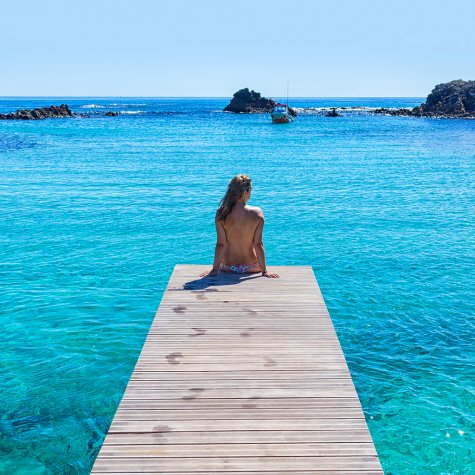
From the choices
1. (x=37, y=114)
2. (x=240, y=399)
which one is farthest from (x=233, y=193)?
(x=37, y=114)

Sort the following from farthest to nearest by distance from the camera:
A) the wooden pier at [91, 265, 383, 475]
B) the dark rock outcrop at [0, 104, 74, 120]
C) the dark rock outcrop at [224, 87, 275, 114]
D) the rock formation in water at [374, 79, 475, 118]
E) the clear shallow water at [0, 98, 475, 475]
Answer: the dark rock outcrop at [224, 87, 275, 114]
the rock formation in water at [374, 79, 475, 118]
the dark rock outcrop at [0, 104, 74, 120]
the clear shallow water at [0, 98, 475, 475]
the wooden pier at [91, 265, 383, 475]

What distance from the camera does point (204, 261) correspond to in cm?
1548

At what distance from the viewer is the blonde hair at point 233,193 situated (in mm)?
8820

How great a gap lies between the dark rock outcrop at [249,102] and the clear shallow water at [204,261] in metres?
113

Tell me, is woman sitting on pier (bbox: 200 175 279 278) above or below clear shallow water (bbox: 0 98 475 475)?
above

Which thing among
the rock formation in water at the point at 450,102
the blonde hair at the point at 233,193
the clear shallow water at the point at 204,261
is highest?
the rock formation in water at the point at 450,102

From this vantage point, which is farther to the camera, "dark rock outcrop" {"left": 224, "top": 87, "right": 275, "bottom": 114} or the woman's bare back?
"dark rock outcrop" {"left": 224, "top": 87, "right": 275, "bottom": 114}

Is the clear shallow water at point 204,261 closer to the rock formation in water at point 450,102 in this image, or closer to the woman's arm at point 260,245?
the woman's arm at point 260,245

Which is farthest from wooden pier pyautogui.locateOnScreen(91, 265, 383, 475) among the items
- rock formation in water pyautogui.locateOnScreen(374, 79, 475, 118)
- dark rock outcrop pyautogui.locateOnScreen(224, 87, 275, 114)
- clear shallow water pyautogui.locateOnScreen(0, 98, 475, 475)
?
dark rock outcrop pyautogui.locateOnScreen(224, 87, 275, 114)

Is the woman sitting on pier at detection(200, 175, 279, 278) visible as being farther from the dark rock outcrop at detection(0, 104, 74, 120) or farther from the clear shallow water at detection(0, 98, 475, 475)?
the dark rock outcrop at detection(0, 104, 74, 120)

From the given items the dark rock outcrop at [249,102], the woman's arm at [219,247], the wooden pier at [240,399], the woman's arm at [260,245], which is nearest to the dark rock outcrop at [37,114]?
the dark rock outcrop at [249,102]

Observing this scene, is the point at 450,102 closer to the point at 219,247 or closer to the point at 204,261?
the point at 204,261

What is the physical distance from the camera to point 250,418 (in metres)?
4.95

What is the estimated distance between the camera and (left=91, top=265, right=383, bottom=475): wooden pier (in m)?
4.39
